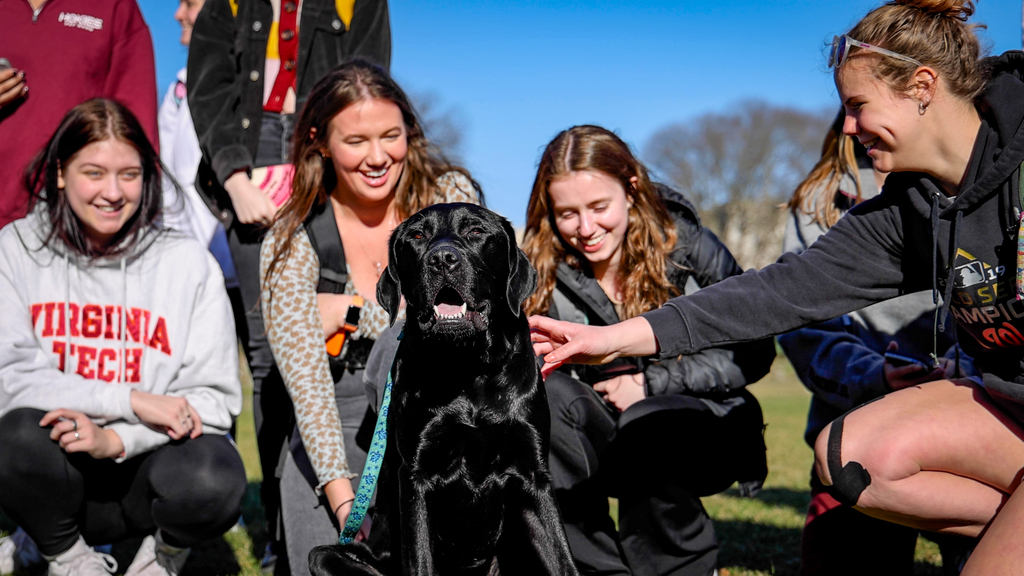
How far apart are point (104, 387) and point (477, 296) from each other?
1.49 meters

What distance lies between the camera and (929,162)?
2.35m

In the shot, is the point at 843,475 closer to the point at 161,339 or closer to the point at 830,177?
the point at 830,177

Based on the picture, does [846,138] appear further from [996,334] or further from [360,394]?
[360,394]

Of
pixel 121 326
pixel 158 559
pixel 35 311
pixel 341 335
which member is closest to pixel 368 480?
pixel 341 335

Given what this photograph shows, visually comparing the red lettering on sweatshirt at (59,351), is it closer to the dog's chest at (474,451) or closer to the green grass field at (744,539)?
the green grass field at (744,539)

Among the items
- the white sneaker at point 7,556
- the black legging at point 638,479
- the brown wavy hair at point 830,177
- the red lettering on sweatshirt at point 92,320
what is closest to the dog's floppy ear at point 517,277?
the black legging at point 638,479

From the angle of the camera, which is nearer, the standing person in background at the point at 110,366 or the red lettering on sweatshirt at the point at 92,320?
the standing person in background at the point at 110,366

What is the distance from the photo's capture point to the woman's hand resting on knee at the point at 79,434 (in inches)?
111

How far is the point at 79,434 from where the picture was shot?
9.25ft

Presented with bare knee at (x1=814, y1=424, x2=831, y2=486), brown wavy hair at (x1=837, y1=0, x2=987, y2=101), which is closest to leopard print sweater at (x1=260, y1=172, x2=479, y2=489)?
bare knee at (x1=814, y1=424, x2=831, y2=486)

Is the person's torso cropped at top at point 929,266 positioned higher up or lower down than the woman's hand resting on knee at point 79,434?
higher up

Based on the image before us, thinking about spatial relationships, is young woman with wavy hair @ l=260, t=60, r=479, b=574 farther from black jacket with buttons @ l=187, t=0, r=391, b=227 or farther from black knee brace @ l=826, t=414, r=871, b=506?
black knee brace @ l=826, t=414, r=871, b=506

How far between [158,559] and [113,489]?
1.08 feet

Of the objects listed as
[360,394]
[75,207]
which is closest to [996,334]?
[360,394]
